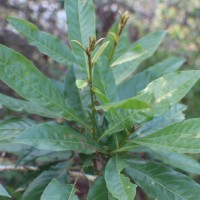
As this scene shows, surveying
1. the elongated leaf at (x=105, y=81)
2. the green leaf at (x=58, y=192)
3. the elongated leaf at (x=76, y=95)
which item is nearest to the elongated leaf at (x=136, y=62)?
the elongated leaf at (x=76, y=95)

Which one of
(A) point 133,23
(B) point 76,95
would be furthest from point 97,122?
(A) point 133,23

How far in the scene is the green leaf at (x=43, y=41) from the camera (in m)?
1.30

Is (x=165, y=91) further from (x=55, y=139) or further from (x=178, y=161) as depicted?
(x=178, y=161)

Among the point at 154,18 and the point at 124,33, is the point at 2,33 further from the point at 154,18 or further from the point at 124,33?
the point at 154,18

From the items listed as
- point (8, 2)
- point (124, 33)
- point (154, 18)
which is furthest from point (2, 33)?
point (154, 18)

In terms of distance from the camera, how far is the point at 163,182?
3.68 ft

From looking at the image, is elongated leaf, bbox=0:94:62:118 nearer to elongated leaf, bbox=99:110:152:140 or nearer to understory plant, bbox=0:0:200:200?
understory plant, bbox=0:0:200:200

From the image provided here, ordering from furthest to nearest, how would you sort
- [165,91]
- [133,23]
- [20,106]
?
[133,23] → [20,106] → [165,91]

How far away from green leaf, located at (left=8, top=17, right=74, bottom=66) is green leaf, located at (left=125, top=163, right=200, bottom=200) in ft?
1.58

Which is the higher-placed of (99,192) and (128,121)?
(128,121)

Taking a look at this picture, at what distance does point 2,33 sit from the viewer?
2.43 m

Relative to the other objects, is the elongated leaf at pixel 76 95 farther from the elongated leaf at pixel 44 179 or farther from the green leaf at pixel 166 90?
the green leaf at pixel 166 90

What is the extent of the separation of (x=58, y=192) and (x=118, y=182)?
0.17 m

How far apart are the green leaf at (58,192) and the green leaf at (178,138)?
0.78ft
